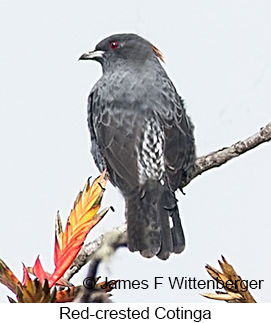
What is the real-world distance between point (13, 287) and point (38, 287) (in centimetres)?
4

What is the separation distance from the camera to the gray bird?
137 centimetres

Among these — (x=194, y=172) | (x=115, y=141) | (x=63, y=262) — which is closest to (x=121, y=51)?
(x=115, y=141)

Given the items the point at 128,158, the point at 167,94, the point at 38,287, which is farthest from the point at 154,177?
the point at 38,287

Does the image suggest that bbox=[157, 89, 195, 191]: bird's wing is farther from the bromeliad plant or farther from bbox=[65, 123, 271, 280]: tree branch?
the bromeliad plant

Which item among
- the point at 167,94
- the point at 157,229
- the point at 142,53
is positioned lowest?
the point at 157,229

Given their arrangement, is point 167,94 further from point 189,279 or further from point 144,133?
point 189,279

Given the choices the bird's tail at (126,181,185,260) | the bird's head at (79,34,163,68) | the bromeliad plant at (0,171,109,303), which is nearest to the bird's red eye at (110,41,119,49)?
the bird's head at (79,34,163,68)

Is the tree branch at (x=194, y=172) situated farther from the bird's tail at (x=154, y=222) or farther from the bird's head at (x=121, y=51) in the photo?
the bird's head at (x=121, y=51)

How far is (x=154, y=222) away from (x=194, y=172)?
16 cm

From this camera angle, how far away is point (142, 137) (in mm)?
1482

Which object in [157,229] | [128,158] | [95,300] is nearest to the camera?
[95,300]

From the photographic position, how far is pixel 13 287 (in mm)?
682

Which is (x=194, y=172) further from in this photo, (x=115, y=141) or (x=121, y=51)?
(x=121, y=51)

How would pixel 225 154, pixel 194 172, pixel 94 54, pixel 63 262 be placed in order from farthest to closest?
pixel 94 54
pixel 194 172
pixel 225 154
pixel 63 262
